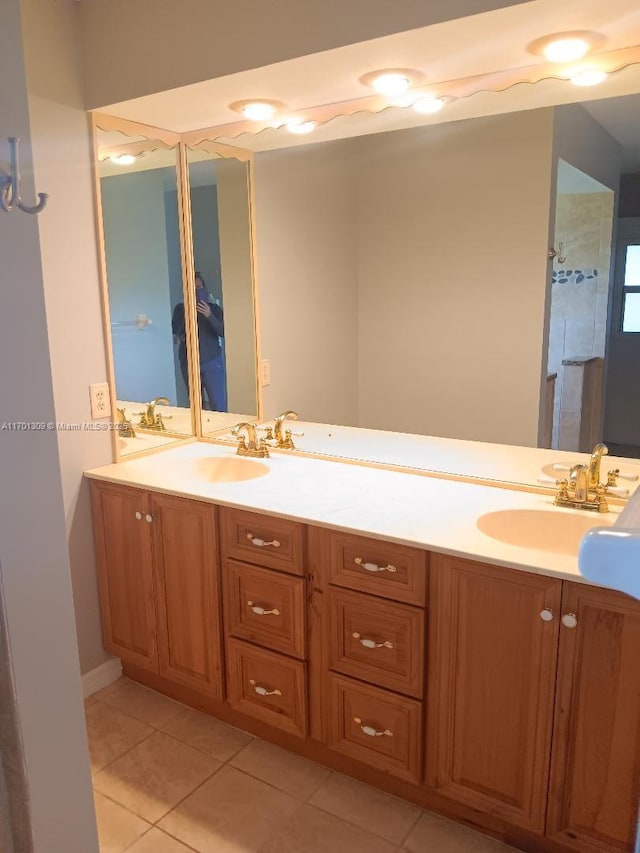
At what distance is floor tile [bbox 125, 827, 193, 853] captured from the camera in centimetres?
177

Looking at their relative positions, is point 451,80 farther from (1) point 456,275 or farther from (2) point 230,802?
(2) point 230,802

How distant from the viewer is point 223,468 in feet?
8.31

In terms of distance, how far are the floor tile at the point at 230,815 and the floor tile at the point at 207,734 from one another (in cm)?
12

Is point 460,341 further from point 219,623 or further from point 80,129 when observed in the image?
point 80,129

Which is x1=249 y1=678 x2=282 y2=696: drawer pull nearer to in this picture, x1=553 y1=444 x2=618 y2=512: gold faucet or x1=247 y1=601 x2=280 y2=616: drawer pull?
x1=247 y1=601 x2=280 y2=616: drawer pull

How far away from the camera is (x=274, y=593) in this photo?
1979mm

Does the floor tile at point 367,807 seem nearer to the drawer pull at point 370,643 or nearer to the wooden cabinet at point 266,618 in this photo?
the wooden cabinet at point 266,618

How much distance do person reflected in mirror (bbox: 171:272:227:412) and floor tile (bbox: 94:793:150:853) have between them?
1474 millimetres

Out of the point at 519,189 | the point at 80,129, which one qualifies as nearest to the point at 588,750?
the point at 519,189

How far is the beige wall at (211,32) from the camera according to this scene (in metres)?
1.55

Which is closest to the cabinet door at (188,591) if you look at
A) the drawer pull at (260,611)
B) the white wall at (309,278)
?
the drawer pull at (260,611)

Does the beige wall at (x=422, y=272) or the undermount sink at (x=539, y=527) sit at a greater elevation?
the beige wall at (x=422, y=272)

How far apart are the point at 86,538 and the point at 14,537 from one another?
1.37 m

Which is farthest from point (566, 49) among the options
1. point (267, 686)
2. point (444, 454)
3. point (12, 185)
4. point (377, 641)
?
point (267, 686)
